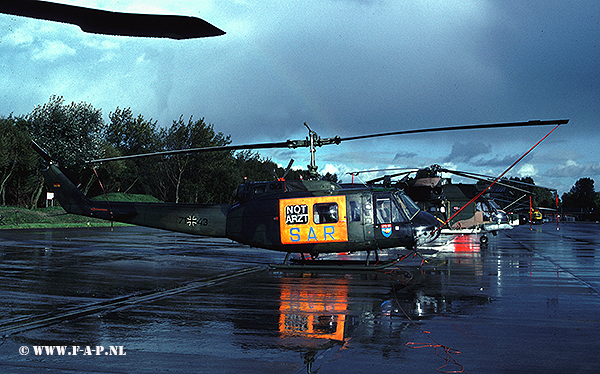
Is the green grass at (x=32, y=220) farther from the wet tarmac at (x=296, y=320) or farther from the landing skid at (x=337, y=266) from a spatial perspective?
the wet tarmac at (x=296, y=320)

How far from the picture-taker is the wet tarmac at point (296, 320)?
6.02m

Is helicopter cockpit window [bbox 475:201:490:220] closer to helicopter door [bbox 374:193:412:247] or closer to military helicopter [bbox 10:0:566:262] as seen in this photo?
military helicopter [bbox 10:0:566:262]

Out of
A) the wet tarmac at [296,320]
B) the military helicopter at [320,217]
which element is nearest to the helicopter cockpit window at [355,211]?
the military helicopter at [320,217]

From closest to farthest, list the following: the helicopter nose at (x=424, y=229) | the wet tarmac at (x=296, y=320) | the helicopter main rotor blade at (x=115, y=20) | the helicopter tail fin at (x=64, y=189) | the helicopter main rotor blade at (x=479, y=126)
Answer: the helicopter main rotor blade at (x=115, y=20) < the wet tarmac at (x=296, y=320) < the helicopter main rotor blade at (x=479, y=126) < the helicopter nose at (x=424, y=229) < the helicopter tail fin at (x=64, y=189)

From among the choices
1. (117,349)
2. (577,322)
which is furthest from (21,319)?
(577,322)

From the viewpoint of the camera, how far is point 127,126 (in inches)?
3223

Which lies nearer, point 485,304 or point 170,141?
point 485,304

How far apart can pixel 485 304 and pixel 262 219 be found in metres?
7.83

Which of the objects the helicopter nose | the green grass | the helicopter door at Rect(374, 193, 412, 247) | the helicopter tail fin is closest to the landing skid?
the helicopter door at Rect(374, 193, 412, 247)

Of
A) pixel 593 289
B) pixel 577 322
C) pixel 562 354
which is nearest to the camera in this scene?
pixel 562 354

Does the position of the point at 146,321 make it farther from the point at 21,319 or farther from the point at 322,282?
the point at 322,282

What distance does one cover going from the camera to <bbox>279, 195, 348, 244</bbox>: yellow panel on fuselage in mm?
14758

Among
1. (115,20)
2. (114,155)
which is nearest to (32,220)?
(114,155)

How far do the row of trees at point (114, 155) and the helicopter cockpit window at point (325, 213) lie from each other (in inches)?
916
